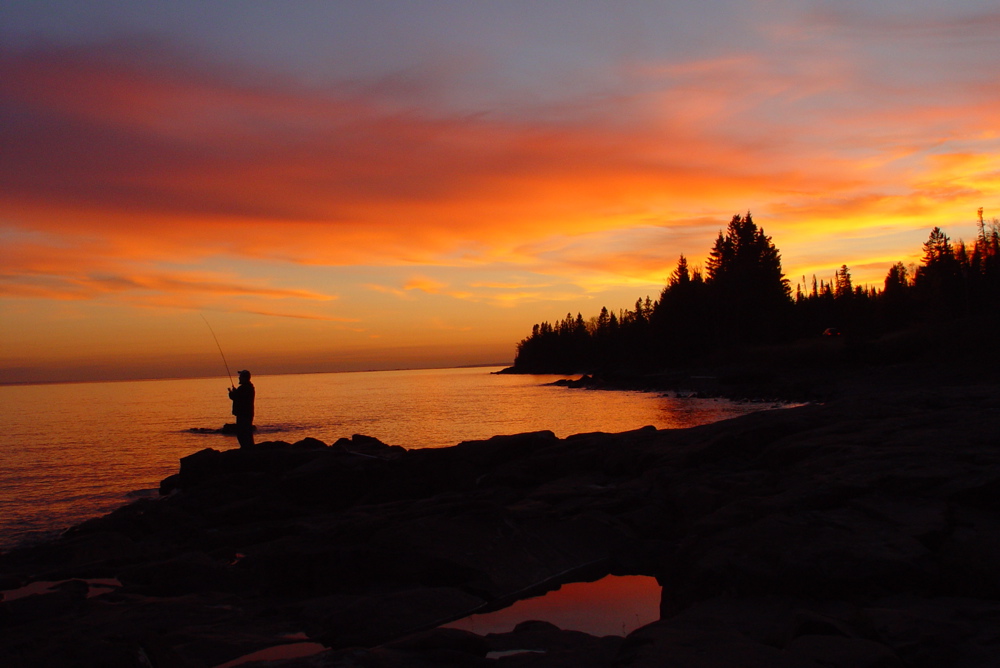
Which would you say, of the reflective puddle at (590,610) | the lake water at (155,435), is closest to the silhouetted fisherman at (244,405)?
the lake water at (155,435)

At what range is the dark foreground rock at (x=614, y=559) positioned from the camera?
5.10 meters

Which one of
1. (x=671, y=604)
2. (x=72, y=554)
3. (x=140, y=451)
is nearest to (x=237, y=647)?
(x=671, y=604)

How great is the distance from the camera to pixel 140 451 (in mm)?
28641

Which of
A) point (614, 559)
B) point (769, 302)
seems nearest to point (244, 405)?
point (614, 559)

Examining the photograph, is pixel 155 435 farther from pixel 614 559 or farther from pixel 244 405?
pixel 614 559

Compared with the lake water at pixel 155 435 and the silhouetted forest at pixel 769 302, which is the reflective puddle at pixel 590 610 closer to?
the lake water at pixel 155 435

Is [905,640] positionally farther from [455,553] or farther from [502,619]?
[455,553]

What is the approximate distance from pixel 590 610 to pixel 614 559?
164 cm

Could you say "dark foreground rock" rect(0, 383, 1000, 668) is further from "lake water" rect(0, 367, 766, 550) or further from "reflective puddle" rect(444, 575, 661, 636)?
"lake water" rect(0, 367, 766, 550)

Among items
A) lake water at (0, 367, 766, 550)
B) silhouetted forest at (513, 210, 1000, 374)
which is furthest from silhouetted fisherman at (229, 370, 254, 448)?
silhouetted forest at (513, 210, 1000, 374)

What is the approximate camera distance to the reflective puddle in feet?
22.2

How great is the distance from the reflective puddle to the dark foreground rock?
261 mm

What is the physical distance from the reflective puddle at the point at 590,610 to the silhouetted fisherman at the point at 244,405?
1179cm

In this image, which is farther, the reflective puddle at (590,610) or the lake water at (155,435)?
the lake water at (155,435)
